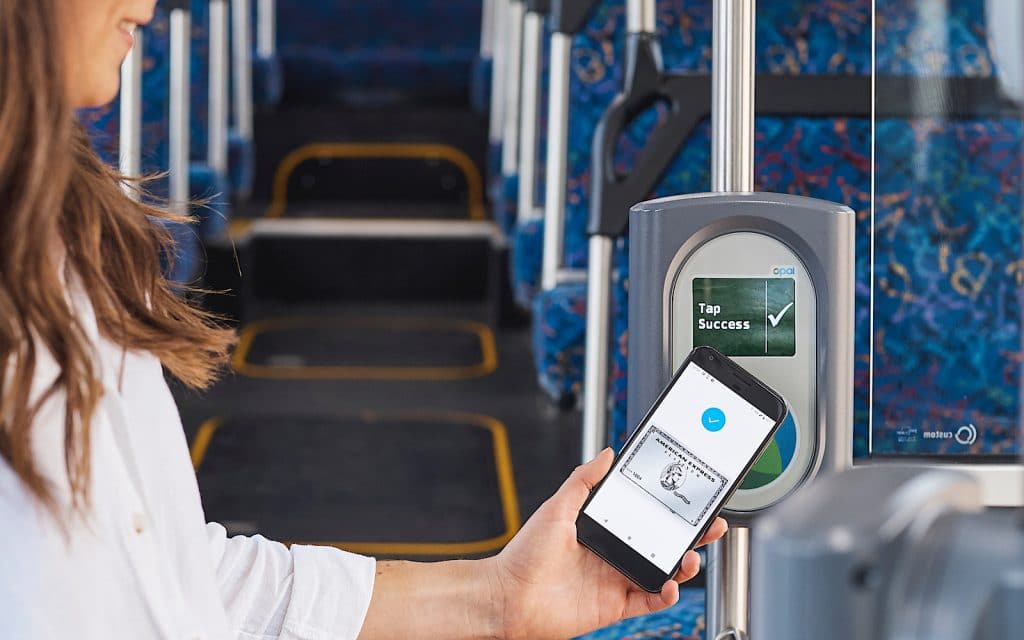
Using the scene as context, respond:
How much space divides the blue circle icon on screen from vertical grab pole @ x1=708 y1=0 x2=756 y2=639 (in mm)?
116

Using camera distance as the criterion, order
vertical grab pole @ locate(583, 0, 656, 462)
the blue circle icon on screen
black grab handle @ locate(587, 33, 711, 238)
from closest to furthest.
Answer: the blue circle icon on screen → black grab handle @ locate(587, 33, 711, 238) → vertical grab pole @ locate(583, 0, 656, 462)

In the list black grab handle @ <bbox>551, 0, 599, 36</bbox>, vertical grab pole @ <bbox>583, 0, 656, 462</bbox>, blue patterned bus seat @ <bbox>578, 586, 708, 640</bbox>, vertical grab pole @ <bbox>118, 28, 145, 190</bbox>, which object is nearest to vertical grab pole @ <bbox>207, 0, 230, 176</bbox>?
vertical grab pole @ <bbox>118, 28, 145, 190</bbox>

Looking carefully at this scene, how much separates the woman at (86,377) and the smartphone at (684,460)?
3 cm

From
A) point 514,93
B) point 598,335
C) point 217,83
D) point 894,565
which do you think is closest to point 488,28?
point 514,93

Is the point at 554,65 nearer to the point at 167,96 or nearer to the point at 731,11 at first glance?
the point at 167,96

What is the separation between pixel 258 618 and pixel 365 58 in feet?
17.5

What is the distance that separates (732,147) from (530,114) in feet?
9.05

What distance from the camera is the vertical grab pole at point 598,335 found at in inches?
82.1

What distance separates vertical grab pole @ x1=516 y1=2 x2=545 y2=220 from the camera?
3.67 m

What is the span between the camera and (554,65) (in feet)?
9.16

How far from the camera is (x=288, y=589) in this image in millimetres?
982

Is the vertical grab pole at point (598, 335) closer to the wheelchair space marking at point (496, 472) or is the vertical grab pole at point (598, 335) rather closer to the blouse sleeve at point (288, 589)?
the wheelchair space marking at point (496, 472)

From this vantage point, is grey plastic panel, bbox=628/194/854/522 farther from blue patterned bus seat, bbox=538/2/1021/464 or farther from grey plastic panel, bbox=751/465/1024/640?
grey plastic panel, bbox=751/465/1024/640

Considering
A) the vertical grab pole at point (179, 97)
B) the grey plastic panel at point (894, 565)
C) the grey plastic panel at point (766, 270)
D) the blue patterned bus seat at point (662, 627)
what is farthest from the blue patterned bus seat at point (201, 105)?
the grey plastic panel at point (894, 565)
